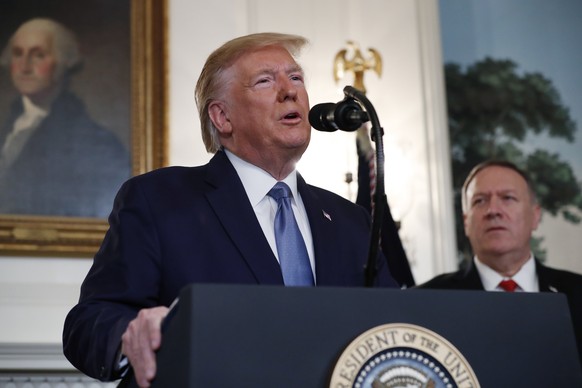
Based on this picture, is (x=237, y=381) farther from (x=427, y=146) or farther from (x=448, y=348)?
(x=427, y=146)

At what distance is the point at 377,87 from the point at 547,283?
6.76 feet

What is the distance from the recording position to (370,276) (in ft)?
6.56

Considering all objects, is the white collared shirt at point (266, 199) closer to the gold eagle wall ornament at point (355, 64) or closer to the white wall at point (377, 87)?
the white wall at point (377, 87)

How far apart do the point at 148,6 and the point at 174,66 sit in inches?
14.7

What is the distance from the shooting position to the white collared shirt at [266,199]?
250 centimetres

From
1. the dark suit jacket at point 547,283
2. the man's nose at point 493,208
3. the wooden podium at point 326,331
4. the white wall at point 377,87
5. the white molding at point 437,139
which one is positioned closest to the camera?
the wooden podium at point 326,331

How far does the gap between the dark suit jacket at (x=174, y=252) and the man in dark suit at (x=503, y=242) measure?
180 cm

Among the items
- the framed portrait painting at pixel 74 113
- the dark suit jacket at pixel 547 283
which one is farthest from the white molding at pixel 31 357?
the dark suit jacket at pixel 547 283

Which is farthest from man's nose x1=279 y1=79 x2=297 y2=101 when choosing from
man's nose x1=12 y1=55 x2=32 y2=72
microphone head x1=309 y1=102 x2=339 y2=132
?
man's nose x1=12 y1=55 x2=32 y2=72

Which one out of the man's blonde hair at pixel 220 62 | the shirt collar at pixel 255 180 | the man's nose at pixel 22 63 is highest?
the man's nose at pixel 22 63

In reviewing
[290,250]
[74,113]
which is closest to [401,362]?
[290,250]

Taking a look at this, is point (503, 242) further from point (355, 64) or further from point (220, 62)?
point (220, 62)

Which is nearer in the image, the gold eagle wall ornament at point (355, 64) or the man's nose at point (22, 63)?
the man's nose at point (22, 63)

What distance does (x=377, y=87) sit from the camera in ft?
19.6
